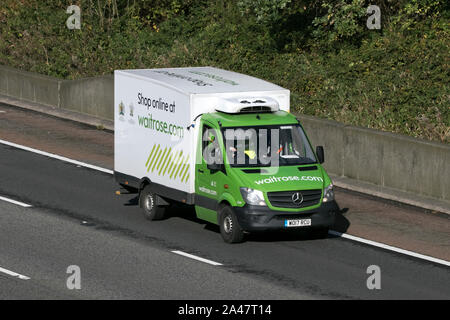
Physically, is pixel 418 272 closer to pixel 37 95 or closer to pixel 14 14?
pixel 37 95

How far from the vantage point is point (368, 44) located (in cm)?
2967

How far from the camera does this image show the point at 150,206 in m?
20.7

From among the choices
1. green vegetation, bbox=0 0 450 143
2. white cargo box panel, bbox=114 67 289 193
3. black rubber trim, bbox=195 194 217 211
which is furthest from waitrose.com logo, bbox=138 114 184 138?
green vegetation, bbox=0 0 450 143

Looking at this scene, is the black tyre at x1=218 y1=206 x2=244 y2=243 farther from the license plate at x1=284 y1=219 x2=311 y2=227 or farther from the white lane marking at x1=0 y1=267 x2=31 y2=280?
the white lane marking at x1=0 y1=267 x2=31 y2=280

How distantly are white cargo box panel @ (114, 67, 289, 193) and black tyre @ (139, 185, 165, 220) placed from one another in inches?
12.8

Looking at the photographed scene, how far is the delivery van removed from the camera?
18609mm

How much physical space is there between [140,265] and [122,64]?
50.9ft

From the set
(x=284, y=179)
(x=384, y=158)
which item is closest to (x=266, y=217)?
(x=284, y=179)

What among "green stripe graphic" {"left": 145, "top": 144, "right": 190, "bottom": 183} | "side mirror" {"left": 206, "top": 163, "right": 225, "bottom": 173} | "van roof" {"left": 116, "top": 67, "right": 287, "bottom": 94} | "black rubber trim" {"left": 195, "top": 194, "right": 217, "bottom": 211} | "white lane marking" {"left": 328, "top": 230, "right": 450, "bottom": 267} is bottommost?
"white lane marking" {"left": 328, "top": 230, "right": 450, "bottom": 267}

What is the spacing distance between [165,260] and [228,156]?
223cm

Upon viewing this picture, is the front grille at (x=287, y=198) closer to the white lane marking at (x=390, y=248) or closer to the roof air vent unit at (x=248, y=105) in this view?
the white lane marking at (x=390, y=248)

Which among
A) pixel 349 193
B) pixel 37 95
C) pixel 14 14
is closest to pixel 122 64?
pixel 37 95

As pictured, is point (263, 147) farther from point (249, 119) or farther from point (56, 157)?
point (56, 157)

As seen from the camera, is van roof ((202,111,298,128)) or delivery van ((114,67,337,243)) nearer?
delivery van ((114,67,337,243))
